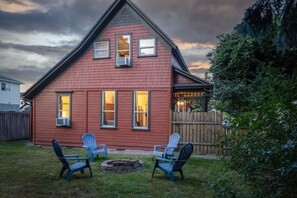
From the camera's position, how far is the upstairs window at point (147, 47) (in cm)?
1250

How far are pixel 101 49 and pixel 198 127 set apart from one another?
21.8ft

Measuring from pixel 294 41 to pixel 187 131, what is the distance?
7.92 metres

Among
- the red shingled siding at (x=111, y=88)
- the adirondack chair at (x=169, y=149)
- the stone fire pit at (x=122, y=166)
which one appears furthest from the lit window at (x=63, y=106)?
the stone fire pit at (x=122, y=166)

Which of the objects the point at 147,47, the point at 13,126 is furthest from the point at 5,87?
the point at 147,47

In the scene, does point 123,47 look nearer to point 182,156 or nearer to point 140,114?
point 140,114

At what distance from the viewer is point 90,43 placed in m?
13.6

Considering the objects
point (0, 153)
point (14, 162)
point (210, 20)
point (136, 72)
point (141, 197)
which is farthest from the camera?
point (210, 20)

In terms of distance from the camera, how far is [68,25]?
16.6m

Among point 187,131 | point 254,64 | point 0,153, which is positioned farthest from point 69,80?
point 254,64

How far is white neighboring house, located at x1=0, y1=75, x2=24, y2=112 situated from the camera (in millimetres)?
32031

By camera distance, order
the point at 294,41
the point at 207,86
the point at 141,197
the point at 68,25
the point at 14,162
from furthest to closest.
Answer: the point at 68,25
the point at 207,86
the point at 14,162
the point at 141,197
the point at 294,41

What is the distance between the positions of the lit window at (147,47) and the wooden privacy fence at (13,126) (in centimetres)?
986

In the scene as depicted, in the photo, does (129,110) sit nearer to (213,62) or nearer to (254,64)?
(213,62)

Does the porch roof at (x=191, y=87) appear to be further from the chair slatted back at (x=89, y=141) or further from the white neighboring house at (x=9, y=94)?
the white neighboring house at (x=9, y=94)
